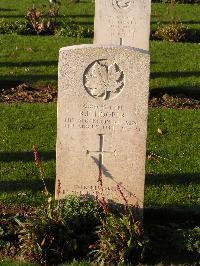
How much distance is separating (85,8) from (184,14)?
284 centimetres

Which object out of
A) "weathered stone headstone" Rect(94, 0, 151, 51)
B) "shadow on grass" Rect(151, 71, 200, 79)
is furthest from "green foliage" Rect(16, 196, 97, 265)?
"shadow on grass" Rect(151, 71, 200, 79)

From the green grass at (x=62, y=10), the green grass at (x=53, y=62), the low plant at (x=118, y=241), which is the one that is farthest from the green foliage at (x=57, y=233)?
the green grass at (x=62, y=10)

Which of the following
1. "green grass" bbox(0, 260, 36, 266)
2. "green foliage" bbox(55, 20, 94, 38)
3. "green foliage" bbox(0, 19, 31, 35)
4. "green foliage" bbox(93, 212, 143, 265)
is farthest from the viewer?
"green foliage" bbox(0, 19, 31, 35)

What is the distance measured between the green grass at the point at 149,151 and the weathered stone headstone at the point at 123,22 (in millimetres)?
1375

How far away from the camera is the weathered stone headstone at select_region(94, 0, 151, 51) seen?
1073cm

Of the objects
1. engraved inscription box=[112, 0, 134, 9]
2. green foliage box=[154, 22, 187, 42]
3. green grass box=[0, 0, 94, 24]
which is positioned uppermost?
engraved inscription box=[112, 0, 134, 9]

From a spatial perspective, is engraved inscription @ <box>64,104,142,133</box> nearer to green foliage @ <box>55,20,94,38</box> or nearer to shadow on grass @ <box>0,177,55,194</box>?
shadow on grass @ <box>0,177,55,194</box>

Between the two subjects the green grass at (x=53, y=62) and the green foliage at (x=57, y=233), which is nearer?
the green foliage at (x=57, y=233)

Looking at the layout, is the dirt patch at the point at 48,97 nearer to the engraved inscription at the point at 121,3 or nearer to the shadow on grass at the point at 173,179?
the engraved inscription at the point at 121,3

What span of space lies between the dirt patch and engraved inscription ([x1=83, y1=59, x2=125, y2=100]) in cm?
433

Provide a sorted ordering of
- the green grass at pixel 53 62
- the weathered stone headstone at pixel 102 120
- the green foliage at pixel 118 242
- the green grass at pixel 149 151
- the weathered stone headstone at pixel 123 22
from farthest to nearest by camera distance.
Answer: the green grass at pixel 53 62, the weathered stone headstone at pixel 123 22, the green grass at pixel 149 151, the weathered stone headstone at pixel 102 120, the green foliage at pixel 118 242

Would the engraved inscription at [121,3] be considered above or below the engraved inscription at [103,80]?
above

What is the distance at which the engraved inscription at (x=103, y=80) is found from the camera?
6383mm

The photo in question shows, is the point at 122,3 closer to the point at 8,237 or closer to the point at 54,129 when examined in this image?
the point at 54,129
